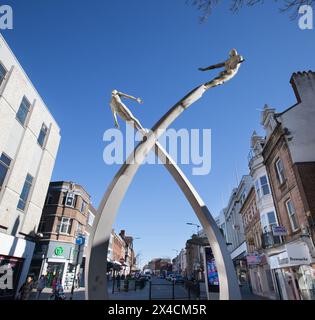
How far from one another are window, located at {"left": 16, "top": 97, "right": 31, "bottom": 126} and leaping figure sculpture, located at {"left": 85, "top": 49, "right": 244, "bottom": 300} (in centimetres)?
1368

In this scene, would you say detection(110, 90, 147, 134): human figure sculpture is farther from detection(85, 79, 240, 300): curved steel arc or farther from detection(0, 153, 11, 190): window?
detection(0, 153, 11, 190): window

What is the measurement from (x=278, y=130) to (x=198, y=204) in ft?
44.6

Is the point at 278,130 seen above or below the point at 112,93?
above

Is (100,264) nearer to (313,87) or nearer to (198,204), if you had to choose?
(198,204)

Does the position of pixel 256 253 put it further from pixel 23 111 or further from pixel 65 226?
pixel 23 111

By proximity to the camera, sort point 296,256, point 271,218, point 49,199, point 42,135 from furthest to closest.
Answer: point 49,199 → point 42,135 → point 271,218 → point 296,256

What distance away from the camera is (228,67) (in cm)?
686

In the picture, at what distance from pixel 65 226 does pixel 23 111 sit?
47.9ft

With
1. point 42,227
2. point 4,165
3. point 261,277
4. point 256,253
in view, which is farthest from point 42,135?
point 261,277

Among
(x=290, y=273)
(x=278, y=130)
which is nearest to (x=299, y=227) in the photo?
(x=290, y=273)

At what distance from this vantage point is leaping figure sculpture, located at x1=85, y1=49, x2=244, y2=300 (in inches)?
195

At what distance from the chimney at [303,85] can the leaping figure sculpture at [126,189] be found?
14.8 m
